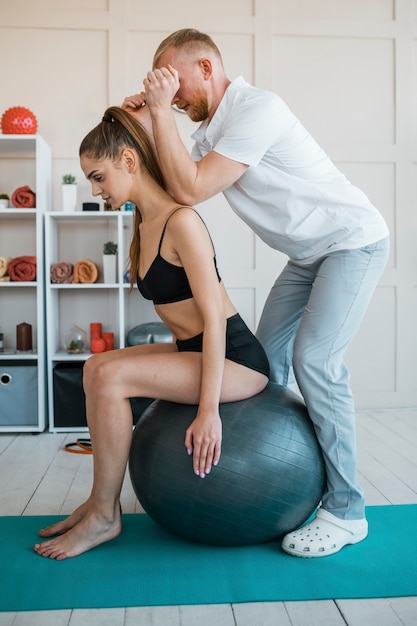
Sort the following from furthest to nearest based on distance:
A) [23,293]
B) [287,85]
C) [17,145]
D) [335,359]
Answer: [287,85], [23,293], [17,145], [335,359]

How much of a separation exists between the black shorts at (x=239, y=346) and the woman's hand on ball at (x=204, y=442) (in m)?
0.21

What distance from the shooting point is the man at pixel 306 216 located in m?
1.87

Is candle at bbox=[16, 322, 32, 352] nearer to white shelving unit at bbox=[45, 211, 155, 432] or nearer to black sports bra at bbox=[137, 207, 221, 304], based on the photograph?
white shelving unit at bbox=[45, 211, 155, 432]

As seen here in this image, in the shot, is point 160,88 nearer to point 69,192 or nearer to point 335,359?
point 335,359

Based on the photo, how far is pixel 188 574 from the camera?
175 centimetres

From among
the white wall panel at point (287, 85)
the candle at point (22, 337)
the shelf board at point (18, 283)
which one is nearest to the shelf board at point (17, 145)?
the white wall panel at point (287, 85)

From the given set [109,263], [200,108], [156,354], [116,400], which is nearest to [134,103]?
[200,108]

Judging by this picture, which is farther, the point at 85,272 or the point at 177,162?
the point at 85,272

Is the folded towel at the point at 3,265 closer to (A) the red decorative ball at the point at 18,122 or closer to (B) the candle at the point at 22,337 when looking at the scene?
(B) the candle at the point at 22,337

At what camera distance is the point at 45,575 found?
1730 millimetres

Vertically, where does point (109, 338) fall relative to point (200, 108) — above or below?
below

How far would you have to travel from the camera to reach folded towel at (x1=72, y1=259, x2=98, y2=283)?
12.0ft

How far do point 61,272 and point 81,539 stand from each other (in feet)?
6.61

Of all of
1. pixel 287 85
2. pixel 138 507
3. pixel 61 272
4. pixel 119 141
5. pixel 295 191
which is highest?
pixel 287 85
